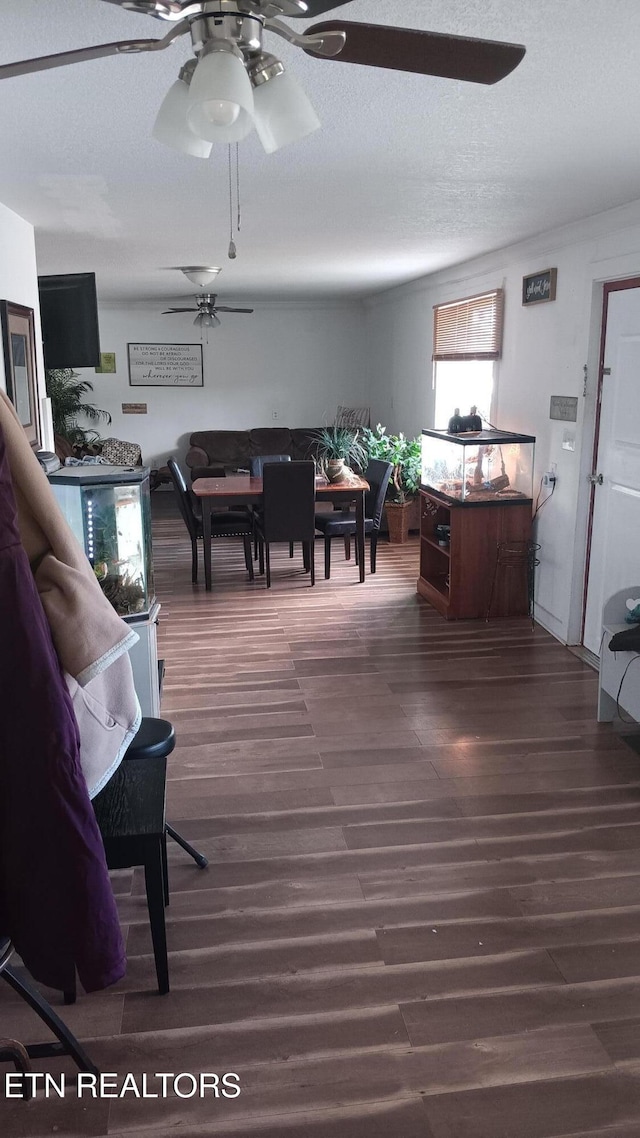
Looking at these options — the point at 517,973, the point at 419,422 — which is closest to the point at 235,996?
the point at 517,973

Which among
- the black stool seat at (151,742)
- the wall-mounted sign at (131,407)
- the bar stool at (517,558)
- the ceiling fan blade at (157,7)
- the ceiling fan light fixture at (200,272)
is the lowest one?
the bar stool at (517,558)

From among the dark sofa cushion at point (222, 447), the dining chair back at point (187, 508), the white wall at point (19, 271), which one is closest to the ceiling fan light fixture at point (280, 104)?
the white wall at point (19, 271)

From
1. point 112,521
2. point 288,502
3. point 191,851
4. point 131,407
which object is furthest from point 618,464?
point 131,407

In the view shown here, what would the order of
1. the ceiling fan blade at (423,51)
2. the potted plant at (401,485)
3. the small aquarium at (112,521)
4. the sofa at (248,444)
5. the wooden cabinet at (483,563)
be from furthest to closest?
the sofa at (248,444) < the potted plant at (401,485) < the wooden cabinet at (483,563) < the small aquarium at (112,521) < the ceiling fan blade at (423,51)

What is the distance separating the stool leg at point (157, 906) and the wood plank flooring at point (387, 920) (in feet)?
0.24

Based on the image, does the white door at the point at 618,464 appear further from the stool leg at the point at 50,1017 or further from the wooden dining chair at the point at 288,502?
the stool leg at the point at 50,1017

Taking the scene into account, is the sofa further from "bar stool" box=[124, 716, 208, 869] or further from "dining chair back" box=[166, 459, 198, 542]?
"bar stool" box=[124, 716, 208, 869]

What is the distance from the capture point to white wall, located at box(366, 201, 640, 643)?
4.25 meters

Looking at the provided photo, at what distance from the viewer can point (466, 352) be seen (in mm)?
6332

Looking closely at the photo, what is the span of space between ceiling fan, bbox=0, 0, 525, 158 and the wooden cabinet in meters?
3.73

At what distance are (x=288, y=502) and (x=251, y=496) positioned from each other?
289 mm

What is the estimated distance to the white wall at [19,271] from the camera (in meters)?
3.90

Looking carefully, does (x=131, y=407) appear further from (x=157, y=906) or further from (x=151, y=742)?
(x=157, y=906)

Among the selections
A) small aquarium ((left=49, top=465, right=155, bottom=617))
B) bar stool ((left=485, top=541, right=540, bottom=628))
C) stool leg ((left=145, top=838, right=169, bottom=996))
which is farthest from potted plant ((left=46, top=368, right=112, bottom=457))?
stool leg ((left=145, top=838, right=169, bottom=996))
